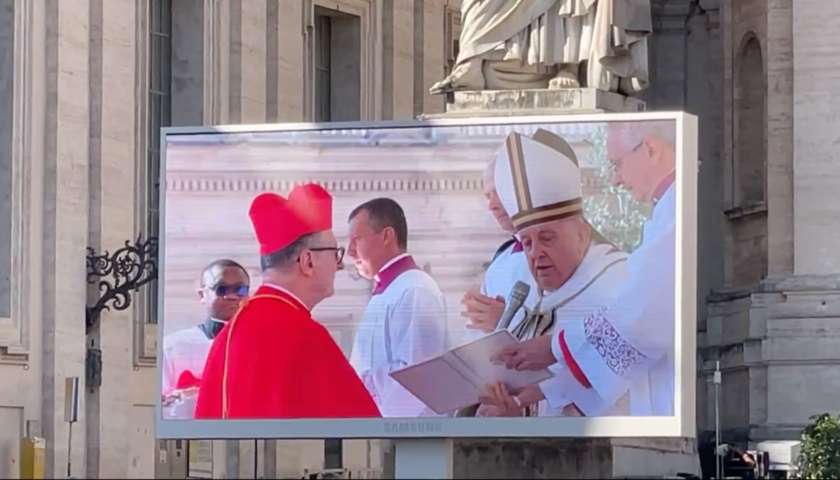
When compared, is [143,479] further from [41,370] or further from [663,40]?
[663,40]

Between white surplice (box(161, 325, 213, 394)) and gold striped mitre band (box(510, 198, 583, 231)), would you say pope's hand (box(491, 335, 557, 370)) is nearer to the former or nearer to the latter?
gold striped mitre band (box(510, 198, 583, 231))

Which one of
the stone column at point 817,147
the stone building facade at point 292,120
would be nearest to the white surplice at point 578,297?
the stone building facade at point 292,120

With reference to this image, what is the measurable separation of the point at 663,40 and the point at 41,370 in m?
16.0

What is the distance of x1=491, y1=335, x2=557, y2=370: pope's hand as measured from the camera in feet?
77.0

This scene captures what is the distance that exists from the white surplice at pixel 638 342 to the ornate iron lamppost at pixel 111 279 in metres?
7.85

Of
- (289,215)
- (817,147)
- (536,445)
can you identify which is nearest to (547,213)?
(536,445)

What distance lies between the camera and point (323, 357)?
24.0 metres

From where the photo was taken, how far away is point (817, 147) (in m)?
36.1

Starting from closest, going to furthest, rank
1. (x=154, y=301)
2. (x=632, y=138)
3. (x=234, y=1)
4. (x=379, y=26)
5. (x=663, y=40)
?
(x=632, y=138) < (x=154, y=301) < (x=234, y=1) < (x=379, y=26) < (x=663, y=40)

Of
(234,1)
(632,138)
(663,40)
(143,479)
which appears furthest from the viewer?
(663,40)

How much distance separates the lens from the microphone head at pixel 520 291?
23.7 m

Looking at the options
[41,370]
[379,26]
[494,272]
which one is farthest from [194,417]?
[379,26]

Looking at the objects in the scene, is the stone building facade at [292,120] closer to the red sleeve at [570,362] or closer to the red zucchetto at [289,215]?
the red zucchetto at [289,215]

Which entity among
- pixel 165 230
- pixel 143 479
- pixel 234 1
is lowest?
pixel 143 479
